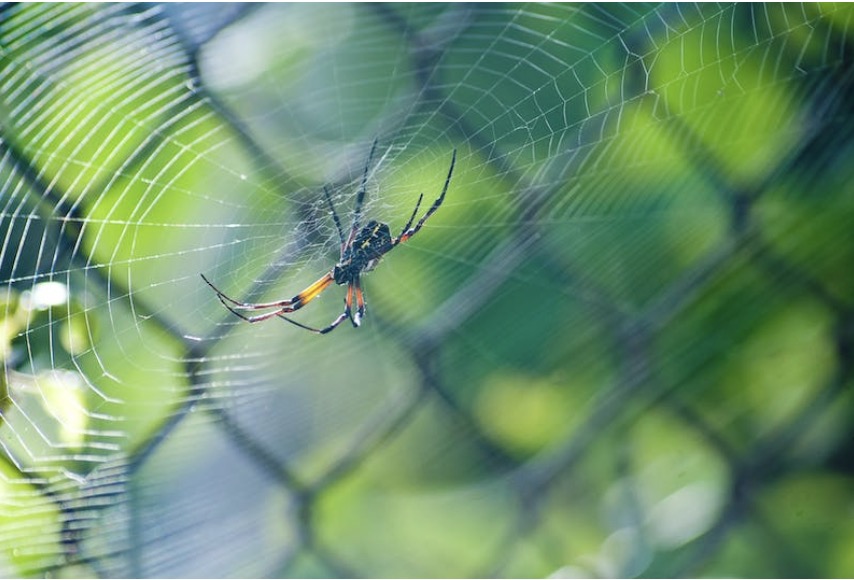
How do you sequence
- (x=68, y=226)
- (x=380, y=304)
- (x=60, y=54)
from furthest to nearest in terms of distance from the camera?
(x=380, y=304), (x=60, y=54), (x=68, y=226)

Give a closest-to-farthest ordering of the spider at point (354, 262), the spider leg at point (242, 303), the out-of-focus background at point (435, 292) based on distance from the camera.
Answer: the out-of-focus background at point (435, 292), the spider leg at point (242, 303), the spider at point (354, 262)

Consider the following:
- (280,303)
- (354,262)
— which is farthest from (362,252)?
(280,303)

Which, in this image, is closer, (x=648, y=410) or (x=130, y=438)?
(x=130, y=438)

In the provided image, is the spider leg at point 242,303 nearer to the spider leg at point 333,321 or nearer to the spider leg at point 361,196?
the spider leg at point 333,321

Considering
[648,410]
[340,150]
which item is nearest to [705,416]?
[648,410]

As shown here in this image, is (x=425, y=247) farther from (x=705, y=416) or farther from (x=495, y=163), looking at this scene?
(x=705, y=416)

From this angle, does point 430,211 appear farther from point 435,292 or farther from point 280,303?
point 280,303

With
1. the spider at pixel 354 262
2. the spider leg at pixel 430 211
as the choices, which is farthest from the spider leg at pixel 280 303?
the spider leg at pixel 430 211

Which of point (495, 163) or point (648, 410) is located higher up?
point (495, 163)
